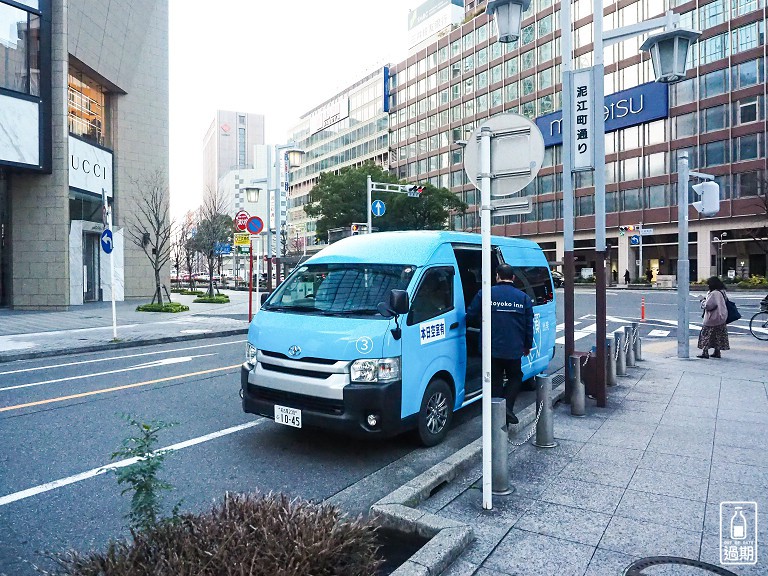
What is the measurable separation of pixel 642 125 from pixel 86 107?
1268 inches

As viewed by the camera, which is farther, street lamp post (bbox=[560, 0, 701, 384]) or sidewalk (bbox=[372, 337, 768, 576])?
street lamp post (bbox=[560, 0, 701, 384])

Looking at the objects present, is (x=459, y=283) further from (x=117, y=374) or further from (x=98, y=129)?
(x=98, y=129)

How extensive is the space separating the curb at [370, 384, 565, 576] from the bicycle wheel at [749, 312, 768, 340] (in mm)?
12883

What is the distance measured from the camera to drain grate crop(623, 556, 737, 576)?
325cm

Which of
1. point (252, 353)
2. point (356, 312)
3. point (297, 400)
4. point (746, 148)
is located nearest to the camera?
point (297, 400)

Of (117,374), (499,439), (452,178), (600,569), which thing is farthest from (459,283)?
(452,178)

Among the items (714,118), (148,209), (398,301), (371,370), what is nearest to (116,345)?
(371,370)

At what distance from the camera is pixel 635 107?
25.2 feet

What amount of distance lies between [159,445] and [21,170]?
822 inches

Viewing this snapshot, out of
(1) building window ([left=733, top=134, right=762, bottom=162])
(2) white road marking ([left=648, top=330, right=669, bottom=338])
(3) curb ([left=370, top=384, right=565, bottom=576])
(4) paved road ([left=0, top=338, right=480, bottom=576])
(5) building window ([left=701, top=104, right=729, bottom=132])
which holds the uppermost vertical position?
(5) building window ([left=701, top=104, right=729, bottom=132])

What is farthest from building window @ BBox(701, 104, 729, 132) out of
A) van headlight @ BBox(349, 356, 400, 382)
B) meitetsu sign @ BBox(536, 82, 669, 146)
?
van headlight @ BBox(349, 356, 400, 382)

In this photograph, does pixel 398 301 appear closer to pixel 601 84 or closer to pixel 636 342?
pixel 601 84

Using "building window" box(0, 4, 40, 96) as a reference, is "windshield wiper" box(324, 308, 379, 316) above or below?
below

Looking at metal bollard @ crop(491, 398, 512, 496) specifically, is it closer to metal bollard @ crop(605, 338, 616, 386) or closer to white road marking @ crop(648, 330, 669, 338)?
metal bollard @ crop(605, 338, 616, 386)
